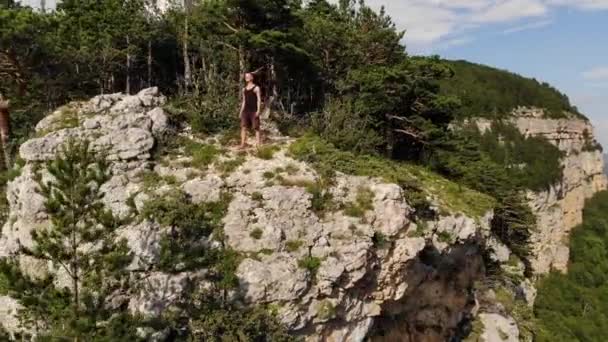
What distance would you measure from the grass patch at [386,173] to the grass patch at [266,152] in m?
0.58

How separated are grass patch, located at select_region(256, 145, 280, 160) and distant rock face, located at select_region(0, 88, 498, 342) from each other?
0.15m

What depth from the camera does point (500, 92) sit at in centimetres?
8244

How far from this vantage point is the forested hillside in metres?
16.2

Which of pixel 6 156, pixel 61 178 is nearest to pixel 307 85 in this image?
pixel 6 156

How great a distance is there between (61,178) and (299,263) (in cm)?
628

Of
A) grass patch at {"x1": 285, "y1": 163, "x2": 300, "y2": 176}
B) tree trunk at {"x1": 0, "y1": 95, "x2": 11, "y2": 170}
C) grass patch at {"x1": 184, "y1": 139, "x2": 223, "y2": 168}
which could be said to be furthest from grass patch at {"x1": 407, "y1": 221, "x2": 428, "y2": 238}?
tree trunk at {"x1": 0, "y1": 95, "x2": 11, "y2": 170}

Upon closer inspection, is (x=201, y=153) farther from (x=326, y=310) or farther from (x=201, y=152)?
(x=326, y=310)

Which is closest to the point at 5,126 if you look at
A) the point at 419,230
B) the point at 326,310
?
the point at 326,310

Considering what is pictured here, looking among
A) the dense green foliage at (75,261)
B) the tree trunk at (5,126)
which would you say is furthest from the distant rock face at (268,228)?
the tree trunk at (5,126)

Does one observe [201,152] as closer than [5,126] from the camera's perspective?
Yes

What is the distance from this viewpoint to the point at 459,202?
1917 cm

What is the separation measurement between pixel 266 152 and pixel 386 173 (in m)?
4.04

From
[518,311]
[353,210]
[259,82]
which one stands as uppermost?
[259,82]

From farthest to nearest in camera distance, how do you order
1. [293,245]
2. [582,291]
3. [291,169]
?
[582,291] → [291,169] → [293,245]
